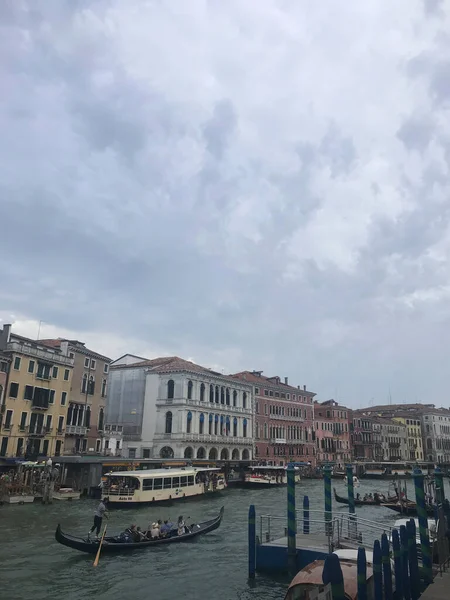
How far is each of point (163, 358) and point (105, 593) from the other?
43728 mm

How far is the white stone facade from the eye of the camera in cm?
4866

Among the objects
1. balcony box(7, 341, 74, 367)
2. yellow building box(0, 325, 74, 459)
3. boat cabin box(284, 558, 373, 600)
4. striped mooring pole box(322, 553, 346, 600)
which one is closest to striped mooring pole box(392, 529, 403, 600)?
boat cabin box(284, 558, 373, 600)

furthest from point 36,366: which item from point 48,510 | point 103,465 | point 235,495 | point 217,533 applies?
point 217,533

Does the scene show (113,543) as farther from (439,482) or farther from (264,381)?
(264,381)

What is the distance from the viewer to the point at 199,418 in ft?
167

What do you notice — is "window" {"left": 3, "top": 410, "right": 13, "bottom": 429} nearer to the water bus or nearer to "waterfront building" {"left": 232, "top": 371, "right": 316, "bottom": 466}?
the water bus

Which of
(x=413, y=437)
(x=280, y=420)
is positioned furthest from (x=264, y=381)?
(x=413, y=437)

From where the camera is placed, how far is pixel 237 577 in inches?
566

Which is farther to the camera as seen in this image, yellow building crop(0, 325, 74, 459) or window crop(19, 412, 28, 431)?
window crop(19, 412, 28, 431)

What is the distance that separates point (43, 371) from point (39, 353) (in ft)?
4.49

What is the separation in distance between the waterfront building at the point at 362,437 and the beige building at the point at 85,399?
48762 millimetres

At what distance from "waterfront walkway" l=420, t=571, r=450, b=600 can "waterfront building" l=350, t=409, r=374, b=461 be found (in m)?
72.9

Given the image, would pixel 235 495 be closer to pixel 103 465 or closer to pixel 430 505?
pixel 103 465

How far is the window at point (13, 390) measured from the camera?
115ft
